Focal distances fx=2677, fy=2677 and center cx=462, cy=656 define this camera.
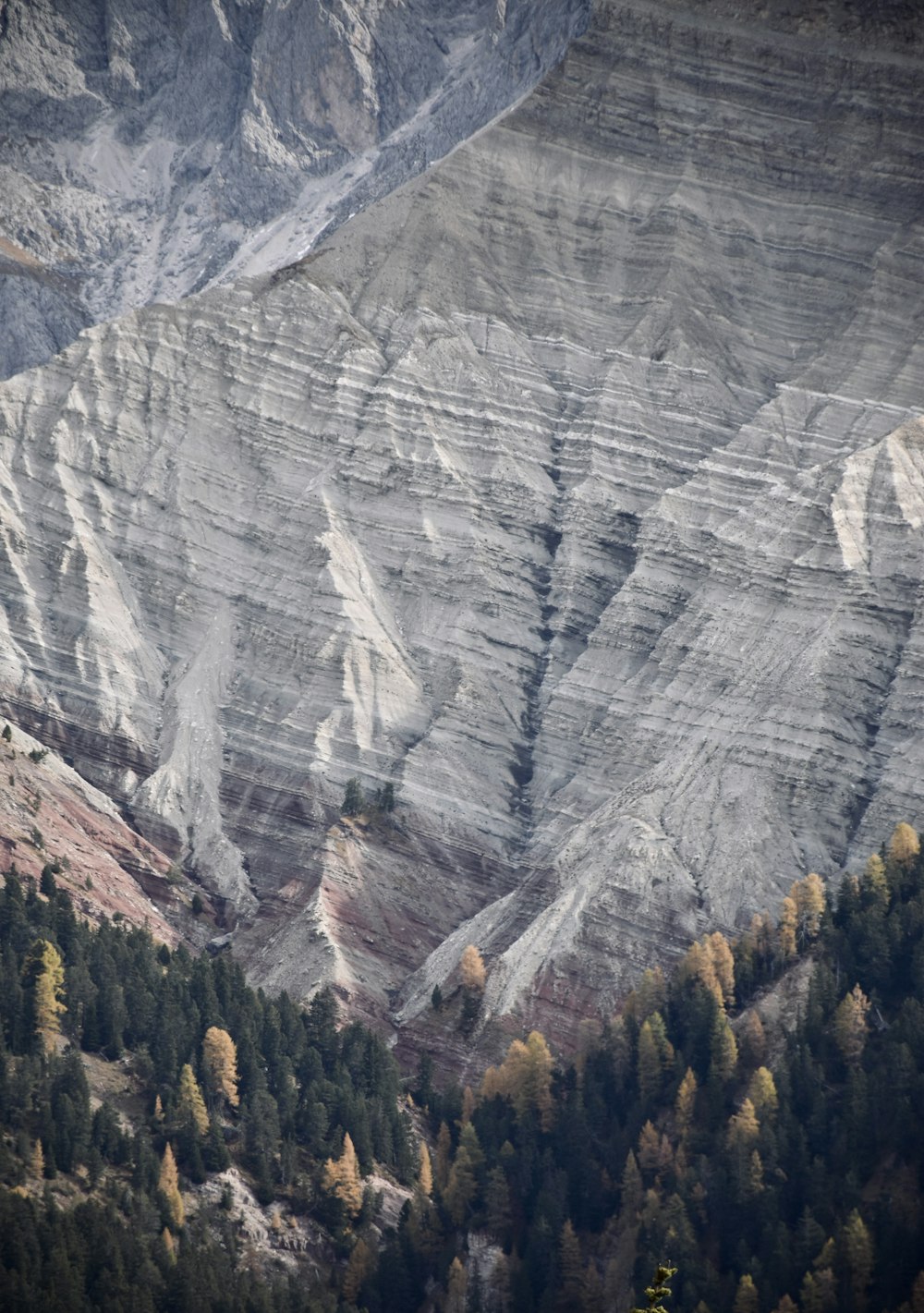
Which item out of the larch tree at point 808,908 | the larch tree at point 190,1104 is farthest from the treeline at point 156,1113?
the larch tree at point 808,908

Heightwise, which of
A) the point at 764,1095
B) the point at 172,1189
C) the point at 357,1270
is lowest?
the point at 357,1270

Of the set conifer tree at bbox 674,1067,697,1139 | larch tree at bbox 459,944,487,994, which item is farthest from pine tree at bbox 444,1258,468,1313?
larch tree at bbox 459,944,487,994

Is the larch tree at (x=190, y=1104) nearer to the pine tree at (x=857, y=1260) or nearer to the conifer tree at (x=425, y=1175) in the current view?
the conifer tree at (x=425, y=1175)

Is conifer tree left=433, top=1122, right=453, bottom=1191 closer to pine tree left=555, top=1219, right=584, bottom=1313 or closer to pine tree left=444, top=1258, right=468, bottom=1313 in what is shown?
pine tree left=444, top=1258, right=468, bottom=1313

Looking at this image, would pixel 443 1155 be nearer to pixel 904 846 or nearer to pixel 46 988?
pixel 46 988

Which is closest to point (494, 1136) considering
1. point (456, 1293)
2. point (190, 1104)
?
point (456, 1293)

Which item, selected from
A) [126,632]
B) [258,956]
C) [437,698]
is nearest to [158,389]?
[126,632]
